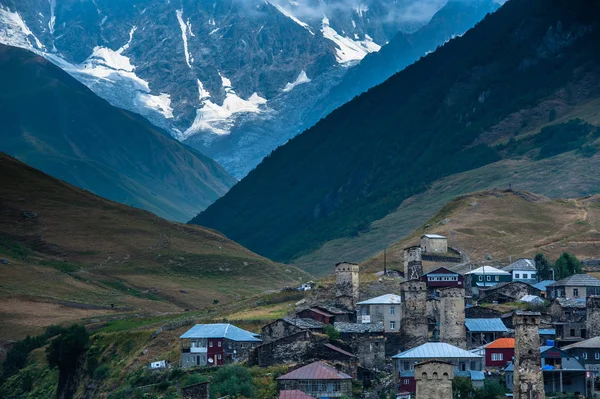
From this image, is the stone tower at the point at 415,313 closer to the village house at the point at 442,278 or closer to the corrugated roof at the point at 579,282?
the village house at the point at 442,278

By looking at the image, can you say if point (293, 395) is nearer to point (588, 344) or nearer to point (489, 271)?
point (588, 344)

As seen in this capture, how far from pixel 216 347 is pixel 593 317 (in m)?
33.2

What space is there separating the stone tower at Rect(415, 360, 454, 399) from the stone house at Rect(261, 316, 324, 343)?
2928cm

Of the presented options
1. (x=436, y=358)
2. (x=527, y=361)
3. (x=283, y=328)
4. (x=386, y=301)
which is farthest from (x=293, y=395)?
(x=386, y=301)

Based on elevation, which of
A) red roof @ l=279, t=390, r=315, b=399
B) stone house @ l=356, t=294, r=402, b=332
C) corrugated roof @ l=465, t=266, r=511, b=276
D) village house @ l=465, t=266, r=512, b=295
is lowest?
red roof @ l=279, t=390, r=315, b=399

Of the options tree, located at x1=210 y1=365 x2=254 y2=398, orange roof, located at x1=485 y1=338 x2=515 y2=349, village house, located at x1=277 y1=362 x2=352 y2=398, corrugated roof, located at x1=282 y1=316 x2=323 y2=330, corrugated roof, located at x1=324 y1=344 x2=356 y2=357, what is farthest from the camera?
corrugated roof, located at x1=282 y1=316 x2=323 y2=330

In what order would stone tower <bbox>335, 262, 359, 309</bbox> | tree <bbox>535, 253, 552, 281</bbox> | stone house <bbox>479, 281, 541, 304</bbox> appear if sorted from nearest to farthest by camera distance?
stone tower <bbox>335, 262, 359, 309</bbox>, stone house <bbox>479, 281, 541, 304</bbox>, tree <bbox>535, 253, 552, 281</bbox>

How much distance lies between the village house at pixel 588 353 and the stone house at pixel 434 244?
7374cm

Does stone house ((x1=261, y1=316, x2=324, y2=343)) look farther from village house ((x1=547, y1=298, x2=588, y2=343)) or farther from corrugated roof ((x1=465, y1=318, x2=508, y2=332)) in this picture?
village house ((x1=547, y1=298, x2=588, y2=343))

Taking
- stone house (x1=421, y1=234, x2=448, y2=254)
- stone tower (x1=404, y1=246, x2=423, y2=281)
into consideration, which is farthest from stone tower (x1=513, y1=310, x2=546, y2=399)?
stone house (x1=421, y1=234, x2=448, y2=254)

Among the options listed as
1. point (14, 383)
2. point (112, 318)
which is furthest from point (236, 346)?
point (112, 318)

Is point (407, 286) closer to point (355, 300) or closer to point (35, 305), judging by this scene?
point (355, 300)

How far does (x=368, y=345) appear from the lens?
353 ft

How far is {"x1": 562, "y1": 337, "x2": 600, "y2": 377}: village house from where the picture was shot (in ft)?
329
